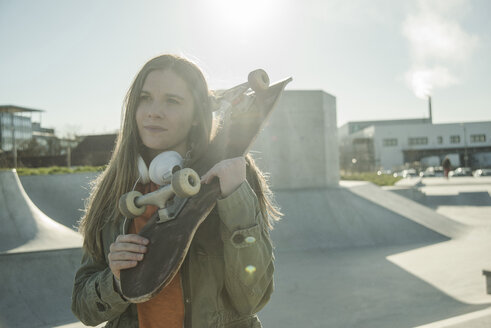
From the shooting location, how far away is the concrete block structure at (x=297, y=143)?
Result: 1322 centimetres

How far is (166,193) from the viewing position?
1.17 meters

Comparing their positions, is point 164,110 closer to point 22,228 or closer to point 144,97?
point 144,97

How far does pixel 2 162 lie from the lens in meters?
13.9

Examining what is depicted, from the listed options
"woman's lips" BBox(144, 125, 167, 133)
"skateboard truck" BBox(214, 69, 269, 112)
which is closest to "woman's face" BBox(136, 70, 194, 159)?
"woman's lips" BBox(144, 125, 167, 133)

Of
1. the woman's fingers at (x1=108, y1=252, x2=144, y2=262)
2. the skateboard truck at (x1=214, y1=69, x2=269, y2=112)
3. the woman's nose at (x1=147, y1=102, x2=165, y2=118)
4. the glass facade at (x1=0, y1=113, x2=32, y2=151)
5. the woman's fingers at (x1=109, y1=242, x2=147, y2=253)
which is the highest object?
the glass facade at (x1=0, y1=113, x2=32, y2=151)

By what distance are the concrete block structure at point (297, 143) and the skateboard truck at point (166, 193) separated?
38.8ft

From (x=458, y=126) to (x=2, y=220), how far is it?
72.6m

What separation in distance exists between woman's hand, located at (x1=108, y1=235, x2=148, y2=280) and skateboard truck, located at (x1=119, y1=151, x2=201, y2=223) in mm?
83

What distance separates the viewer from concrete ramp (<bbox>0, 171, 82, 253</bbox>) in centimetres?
620

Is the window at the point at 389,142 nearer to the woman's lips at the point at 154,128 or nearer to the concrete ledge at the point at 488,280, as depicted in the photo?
the concrete ledge at the point at 488,280

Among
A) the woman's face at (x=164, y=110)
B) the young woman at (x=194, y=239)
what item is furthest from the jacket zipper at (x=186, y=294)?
the woman's face at (x=164, y=110)

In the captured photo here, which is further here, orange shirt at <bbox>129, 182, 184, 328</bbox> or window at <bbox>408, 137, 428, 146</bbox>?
window at <bbox>408, 137, 428, 146</bbox>

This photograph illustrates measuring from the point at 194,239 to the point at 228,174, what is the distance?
312 millimetres

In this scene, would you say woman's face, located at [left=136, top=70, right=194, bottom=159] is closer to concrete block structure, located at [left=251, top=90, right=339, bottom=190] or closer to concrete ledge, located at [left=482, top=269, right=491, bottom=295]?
concrete ledge, located at [left=482, top=269, right=491, bottom=295]
